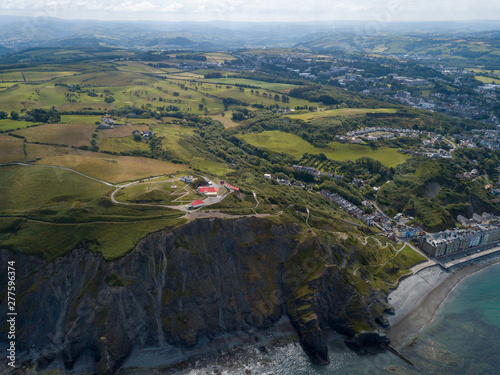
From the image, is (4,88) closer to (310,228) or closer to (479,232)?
(310,228)

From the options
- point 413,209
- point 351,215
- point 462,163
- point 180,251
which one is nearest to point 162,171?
point 180,251

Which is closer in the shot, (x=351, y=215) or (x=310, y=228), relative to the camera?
(x=310, y=228)

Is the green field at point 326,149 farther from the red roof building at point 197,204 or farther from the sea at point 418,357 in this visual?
the sea at point 418,357

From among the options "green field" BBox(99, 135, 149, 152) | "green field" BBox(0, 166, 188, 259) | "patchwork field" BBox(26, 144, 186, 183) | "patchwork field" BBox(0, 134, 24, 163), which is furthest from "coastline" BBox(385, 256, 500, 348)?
"patchwork field" BBox(0, 134, 24, 163)

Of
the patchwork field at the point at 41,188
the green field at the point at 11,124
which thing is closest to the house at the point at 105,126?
the green field at the point at 11,124

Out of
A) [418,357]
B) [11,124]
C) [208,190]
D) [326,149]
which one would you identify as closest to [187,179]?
[208,190]

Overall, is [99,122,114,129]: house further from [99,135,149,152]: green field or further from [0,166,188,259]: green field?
[0,166,188,259]: green field

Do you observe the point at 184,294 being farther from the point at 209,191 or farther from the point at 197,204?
the point at 209,191
